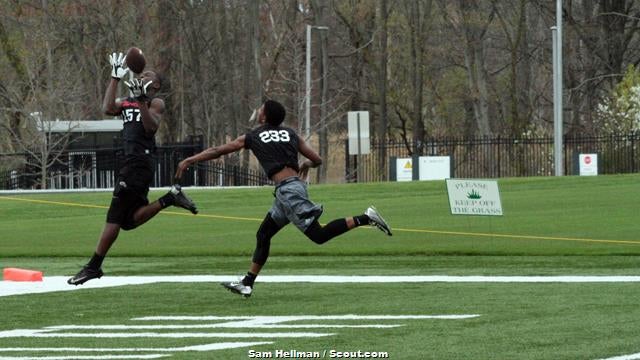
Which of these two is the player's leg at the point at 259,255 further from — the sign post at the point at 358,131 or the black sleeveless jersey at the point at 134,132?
the sign post at the point at 358,131

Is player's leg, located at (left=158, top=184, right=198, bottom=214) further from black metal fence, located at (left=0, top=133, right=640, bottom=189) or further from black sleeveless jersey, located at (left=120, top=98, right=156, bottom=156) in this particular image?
black metal fence, located at (left=0, top=133, right=640, bottom=189)

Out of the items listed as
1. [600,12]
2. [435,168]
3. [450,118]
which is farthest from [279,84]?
[435,168]

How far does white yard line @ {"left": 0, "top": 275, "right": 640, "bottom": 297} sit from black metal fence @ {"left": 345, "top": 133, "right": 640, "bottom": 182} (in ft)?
120

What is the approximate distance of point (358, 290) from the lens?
15.8m

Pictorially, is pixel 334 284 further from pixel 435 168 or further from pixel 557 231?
pixel 435 168

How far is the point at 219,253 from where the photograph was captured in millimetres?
23406

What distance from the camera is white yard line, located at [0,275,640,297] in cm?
1662

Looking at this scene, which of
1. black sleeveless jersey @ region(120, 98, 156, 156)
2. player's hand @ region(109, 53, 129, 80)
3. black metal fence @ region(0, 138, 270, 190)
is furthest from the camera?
black metal fence @ region(0, 138, 270, 190)

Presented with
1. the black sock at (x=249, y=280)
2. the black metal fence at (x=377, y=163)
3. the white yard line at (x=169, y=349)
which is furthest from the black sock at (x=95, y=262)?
the black metal fence at (x=377, y=163)

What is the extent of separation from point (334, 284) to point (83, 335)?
5096 millimetres

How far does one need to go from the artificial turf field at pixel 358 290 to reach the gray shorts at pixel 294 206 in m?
0.74

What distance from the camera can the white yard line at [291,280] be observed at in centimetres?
1662

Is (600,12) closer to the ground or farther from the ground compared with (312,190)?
farther from the ground

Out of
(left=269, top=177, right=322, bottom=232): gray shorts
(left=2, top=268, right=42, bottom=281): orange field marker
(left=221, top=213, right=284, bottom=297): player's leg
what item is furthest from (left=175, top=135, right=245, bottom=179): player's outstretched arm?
(left=2, top=268, right=42, bottom=281): orange field marker
